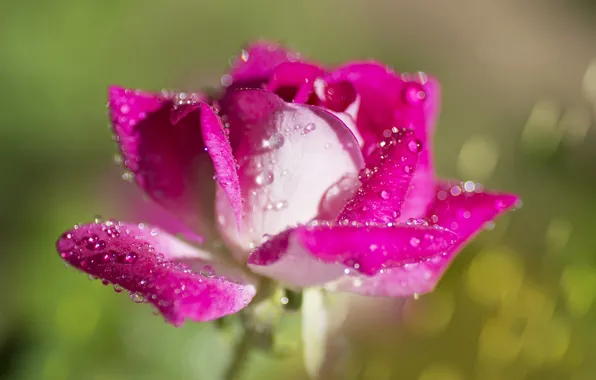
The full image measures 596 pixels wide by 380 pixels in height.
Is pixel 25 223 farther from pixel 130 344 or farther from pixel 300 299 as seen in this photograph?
pixel 300 299

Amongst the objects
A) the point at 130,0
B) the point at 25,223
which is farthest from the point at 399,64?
the point at 25,223

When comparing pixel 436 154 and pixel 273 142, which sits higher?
pixel 273 142

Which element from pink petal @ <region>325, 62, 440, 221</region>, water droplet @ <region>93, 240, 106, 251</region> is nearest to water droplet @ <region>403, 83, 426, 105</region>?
pink petal @ <region>325, 62, 440, 221</region>

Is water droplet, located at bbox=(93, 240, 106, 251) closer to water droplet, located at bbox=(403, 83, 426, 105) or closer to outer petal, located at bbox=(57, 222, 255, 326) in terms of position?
outer petal, located at bbox=(57, 222, 255, 326)


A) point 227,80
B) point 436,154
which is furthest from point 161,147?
point 436,154

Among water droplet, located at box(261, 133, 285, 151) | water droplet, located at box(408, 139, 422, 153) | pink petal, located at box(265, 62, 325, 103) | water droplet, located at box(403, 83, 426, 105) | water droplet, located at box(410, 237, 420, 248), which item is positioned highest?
pink petal, located at box(265, 62, 325, 103)

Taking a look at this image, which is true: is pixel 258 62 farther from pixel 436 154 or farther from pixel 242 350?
pixel 436 154
